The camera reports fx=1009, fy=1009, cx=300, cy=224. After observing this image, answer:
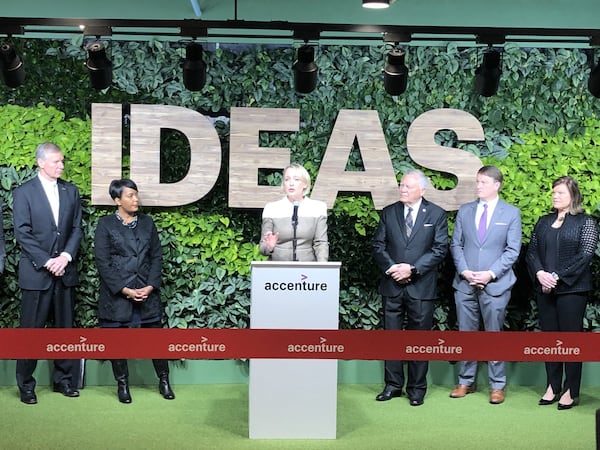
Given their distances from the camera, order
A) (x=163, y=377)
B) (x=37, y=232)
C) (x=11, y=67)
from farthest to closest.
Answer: (x=163, y=377) → (x=37, y=232) → (x=11, y=67)

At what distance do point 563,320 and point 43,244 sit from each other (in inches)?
159

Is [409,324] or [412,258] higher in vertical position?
[412,258]

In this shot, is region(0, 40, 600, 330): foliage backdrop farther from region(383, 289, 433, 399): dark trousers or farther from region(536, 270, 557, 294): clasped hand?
region(536, 270, 557, 294): clasped hand

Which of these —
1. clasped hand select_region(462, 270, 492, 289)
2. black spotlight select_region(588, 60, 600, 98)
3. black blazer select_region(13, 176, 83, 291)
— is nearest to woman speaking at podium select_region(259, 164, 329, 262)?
clasped hand select_region(462, 270, 492, 289)

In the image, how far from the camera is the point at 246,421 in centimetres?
719

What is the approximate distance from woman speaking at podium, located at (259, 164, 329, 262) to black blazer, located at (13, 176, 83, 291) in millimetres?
1701

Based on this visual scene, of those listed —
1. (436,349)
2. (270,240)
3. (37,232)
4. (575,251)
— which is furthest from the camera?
(37,232)

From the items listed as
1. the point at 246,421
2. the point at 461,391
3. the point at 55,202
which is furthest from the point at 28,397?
the point at 461,391

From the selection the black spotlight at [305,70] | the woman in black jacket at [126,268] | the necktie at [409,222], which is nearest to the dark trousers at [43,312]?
the woman in black jacket at [126,268]

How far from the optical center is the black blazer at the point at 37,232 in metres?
7.73

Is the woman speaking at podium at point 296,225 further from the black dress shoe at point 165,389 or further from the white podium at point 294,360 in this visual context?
the black dress shoe at point 165,389

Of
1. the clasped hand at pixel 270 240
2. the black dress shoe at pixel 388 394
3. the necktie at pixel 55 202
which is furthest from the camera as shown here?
the black dress shoe at pixel 388 394

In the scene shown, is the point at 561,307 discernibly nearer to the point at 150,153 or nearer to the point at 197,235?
the point at 197,235

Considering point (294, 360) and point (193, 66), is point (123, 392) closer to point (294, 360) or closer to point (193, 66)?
point (294, 360)
